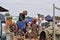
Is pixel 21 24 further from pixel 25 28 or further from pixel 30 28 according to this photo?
pixel 30 28

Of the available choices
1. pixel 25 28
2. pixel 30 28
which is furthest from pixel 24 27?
pixel 30 28

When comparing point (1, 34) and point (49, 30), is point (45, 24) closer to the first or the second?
point (49, 30)

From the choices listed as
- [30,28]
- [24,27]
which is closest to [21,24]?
[24,27]

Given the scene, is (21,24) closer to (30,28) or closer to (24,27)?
(24,27)

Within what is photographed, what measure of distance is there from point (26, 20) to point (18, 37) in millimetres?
580

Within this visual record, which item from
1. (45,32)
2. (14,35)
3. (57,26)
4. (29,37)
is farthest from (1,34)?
(57,26)

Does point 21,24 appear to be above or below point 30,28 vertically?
above

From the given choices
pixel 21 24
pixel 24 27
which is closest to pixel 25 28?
pixel 24 27

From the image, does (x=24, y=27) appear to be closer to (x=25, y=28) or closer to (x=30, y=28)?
(x=25, y=28)

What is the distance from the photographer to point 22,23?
5.66 meters

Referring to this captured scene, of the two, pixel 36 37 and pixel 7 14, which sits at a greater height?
pixel 7 14

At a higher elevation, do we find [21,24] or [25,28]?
[21,24]

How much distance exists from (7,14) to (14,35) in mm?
598

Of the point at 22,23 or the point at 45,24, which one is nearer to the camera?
the point at 22,23
